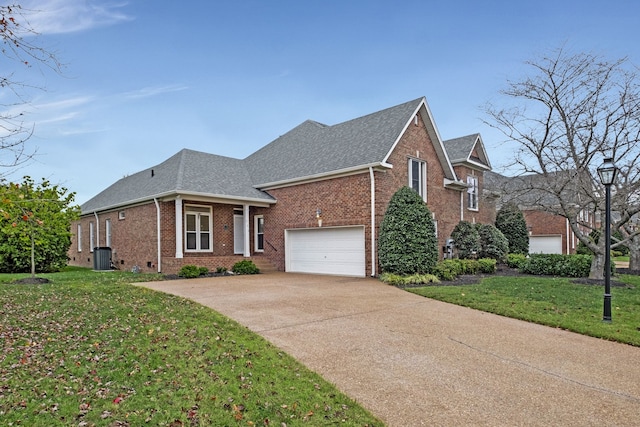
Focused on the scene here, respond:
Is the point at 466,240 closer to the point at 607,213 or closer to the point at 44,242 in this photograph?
the point at 607,213

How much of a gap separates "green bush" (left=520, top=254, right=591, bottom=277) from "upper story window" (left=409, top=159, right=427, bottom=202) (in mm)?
5147

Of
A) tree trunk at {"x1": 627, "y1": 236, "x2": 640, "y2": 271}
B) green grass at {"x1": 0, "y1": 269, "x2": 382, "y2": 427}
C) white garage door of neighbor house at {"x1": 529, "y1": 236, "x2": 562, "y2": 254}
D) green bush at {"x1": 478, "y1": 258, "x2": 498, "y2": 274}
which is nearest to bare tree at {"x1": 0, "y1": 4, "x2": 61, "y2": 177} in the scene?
green grass at {"x1": 0, "y1": 269, "x2": 382, "y2": 427}

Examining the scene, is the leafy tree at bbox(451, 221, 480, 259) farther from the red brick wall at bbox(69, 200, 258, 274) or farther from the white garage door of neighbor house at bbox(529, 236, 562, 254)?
the white garage door of neighbor house at bbox(529, 236, 562, 254)

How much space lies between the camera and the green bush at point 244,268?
1569cm

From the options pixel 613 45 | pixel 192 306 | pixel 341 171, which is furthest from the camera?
pixel 341 171

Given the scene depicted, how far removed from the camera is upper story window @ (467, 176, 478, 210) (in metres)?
21.3

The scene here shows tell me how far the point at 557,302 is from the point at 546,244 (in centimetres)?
2302

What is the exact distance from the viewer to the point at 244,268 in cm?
1572

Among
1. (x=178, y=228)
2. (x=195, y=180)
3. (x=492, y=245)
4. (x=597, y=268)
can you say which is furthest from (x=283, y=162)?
(x=597, y=268)

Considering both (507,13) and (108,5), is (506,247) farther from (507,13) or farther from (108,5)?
(108,5)

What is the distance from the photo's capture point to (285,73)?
16344 millimetres

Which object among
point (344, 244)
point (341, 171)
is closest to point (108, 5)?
point (341, 171)

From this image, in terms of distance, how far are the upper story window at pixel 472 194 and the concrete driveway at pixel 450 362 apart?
13861 millimetres

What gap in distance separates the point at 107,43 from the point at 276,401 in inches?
363
